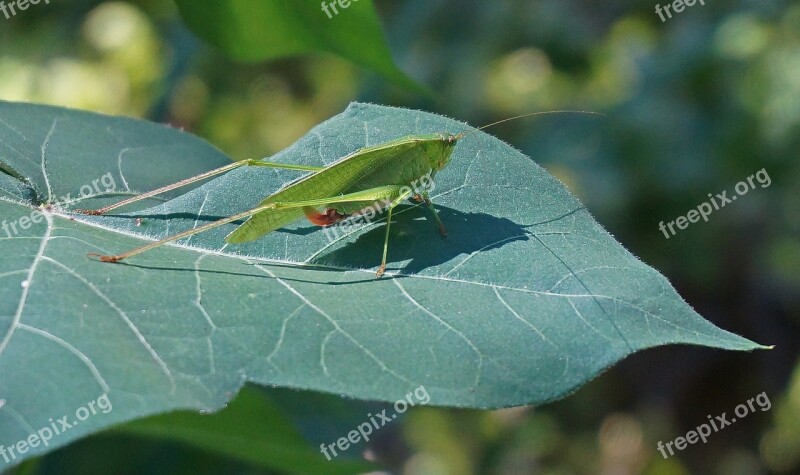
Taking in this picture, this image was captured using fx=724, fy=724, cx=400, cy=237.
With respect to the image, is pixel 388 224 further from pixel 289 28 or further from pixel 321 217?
pixel 289 28

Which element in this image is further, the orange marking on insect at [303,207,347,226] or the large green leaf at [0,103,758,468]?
the orange marking on insect at [303,207,347,226]

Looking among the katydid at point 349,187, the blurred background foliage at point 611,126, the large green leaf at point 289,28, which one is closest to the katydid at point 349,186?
the katydid at point 349,187

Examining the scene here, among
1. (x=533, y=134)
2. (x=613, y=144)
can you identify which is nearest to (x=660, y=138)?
(x=613, y=144)

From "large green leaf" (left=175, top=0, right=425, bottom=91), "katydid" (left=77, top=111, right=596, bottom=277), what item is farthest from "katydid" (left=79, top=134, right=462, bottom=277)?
"large green leaf" (left=175, top=0, right=425, bottom=91)

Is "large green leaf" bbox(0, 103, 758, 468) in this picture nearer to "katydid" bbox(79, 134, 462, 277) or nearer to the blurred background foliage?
"katydid" bbox(79, 134, 462, 277)

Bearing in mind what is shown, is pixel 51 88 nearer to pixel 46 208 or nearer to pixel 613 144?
pixel 613 144

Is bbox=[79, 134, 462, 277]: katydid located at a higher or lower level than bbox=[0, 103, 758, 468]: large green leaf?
higher
